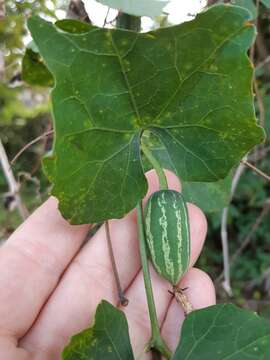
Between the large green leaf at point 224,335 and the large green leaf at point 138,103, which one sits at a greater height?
the large green leaf at point 138,103

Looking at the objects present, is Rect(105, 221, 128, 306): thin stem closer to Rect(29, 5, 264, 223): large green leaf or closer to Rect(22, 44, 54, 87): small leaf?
Rect(29, 5, 264, 223): large green leaf

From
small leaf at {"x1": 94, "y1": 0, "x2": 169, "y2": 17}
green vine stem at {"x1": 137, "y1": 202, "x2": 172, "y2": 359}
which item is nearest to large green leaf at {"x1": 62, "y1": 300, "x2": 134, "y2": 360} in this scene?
green vine stem at {"x1": 137, "y1": 202, "x2": 172, "y2": 359}

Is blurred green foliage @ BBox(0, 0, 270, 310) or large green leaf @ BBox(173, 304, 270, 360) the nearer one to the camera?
large green leaf @ BBox(173, 304, 270, 360)

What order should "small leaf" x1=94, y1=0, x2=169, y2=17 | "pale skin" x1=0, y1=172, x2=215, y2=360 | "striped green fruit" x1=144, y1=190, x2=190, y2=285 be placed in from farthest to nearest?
"pale skin" x1=0, y1=172, x2=215, y2=360, "striped green fruit" x1=144, y1=190, x2=190, y2=285, "small leaf" x1=94, y1=0, x2=169, y2=17

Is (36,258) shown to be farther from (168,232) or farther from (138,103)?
(138,103)

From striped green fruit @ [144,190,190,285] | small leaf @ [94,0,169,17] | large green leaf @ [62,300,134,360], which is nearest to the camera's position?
small leaf @ [94,0,169,17]

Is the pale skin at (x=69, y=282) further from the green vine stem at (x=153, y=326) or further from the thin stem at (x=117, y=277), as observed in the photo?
the green vine stem at (x=153, y=326)

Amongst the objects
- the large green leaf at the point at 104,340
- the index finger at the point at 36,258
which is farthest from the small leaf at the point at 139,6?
the index finger at the point at 36,258
